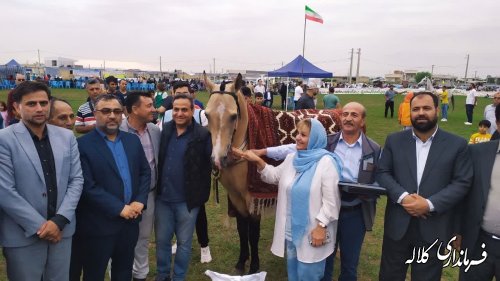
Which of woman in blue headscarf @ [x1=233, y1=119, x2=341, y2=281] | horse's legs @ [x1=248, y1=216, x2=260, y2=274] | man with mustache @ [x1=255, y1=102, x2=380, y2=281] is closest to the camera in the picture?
woman in blue headscarf @ [x1=233, y1=119, x2=341, y2=281]

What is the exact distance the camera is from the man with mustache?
114 inches

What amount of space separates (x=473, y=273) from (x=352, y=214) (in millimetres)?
941

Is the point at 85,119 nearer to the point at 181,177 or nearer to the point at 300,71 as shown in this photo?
the point at 181,177

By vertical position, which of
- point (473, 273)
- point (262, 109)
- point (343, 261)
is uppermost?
point (262, 109)

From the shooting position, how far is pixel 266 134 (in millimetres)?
3918

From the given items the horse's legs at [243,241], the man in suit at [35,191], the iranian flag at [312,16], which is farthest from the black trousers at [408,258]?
the iranian flag at [312,16]

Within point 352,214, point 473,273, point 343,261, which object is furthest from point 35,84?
point 473,273

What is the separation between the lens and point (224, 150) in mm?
3160

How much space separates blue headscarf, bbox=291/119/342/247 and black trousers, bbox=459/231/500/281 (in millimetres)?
1126

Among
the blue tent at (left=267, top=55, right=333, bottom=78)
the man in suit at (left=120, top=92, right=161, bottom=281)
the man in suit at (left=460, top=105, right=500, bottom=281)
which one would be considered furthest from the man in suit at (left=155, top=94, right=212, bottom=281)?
the blue tent at (left=267, top=55, right=333, bottom=78)

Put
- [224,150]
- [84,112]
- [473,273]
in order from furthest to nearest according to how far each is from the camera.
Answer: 1. [84,112]
2. [224,150]
3. [473,273]

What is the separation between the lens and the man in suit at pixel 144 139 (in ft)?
10.2

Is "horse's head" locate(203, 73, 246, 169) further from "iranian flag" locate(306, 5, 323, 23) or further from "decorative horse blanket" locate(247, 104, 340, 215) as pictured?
"iranian flag" locate(306, 5, 323, 23)

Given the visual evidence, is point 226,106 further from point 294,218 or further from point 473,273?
point 473,273
